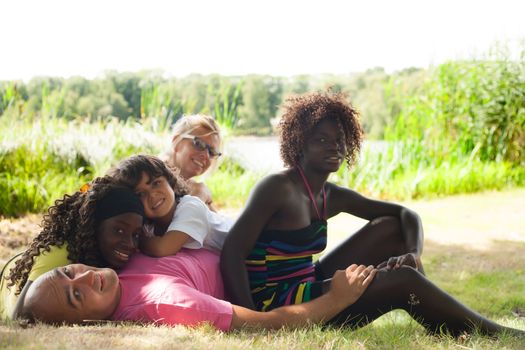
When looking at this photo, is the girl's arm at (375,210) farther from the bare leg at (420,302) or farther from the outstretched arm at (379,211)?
the bare leg at (420,302)

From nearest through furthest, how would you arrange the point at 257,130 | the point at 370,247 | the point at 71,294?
1. the point at 71,294
2. the point at 370,247
3. the point at 257,130

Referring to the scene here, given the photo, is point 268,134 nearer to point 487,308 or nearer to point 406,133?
point 406,133

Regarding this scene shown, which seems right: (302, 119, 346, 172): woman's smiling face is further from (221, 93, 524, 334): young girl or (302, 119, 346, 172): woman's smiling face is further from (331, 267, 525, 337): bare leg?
(331, 267, 525, 337): bare leg

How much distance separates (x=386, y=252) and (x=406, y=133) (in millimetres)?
7454

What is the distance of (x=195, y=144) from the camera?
4.67 metres

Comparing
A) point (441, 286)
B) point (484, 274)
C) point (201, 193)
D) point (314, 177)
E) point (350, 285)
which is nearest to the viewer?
point (350, 285)

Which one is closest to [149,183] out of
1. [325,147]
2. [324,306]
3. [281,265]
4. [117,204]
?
[117,204]

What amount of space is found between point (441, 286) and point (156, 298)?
9.45 feet

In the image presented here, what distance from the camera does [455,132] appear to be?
1091 centimetres

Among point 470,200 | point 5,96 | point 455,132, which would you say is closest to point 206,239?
point 470,200

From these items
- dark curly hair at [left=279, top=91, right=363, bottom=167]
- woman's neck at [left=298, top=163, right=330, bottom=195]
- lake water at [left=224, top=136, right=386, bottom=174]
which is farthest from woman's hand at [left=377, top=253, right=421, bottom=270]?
lake water at [left=224, top=136, right=386, bottom=174]

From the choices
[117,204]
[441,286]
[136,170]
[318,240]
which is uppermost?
[136,170]

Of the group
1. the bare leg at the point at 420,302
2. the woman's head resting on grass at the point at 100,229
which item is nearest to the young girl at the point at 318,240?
the bare leg at the point at 420,302

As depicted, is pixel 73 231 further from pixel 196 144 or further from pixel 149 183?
pixel 196 144
